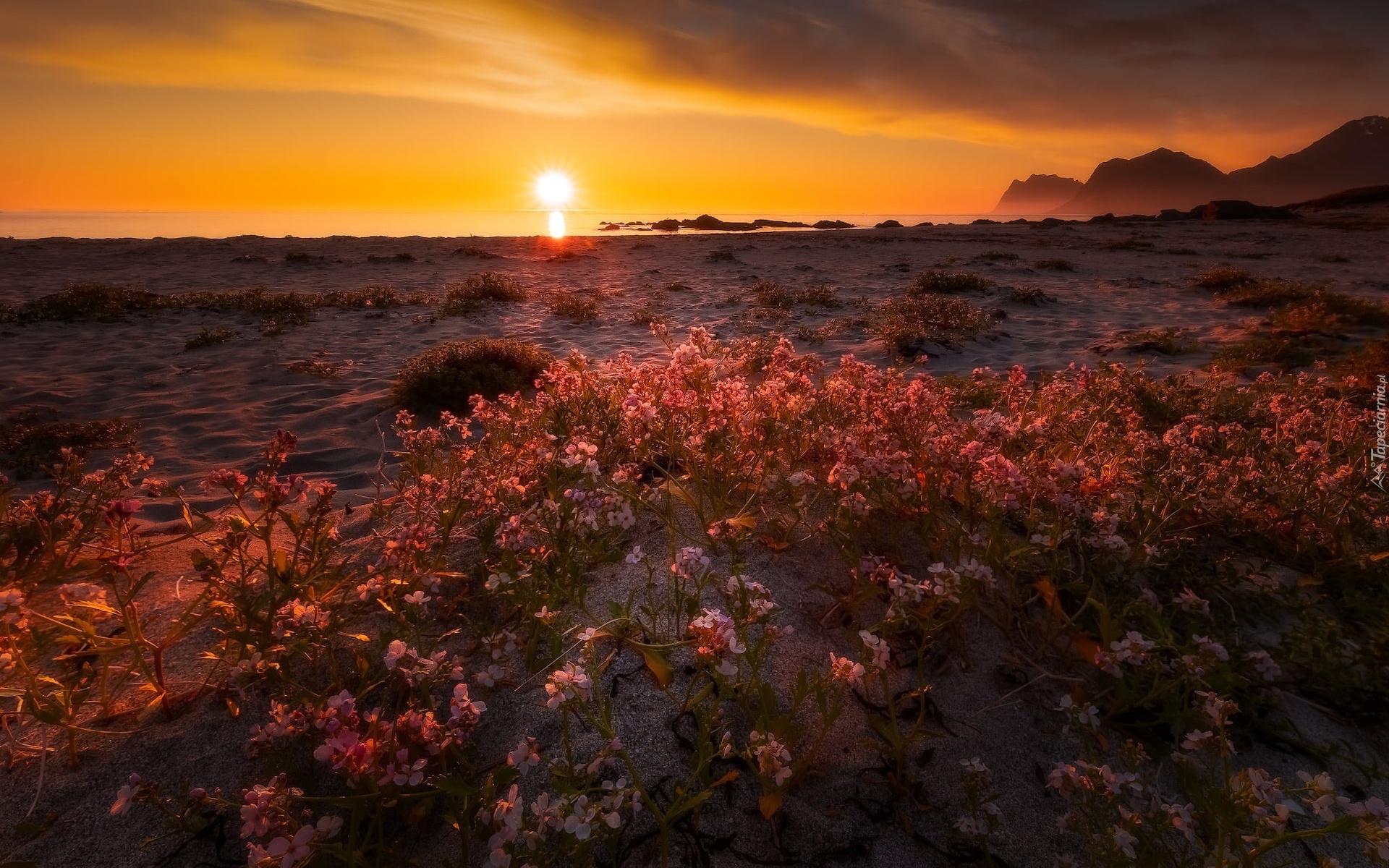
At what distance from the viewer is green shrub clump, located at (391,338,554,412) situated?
7.91m

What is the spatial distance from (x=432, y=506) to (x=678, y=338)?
8.31 meters

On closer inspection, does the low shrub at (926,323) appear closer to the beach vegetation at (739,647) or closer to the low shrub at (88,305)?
the beach vegetation at (739,647)

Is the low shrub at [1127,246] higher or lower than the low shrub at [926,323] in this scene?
higher

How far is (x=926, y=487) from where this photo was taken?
349 cm

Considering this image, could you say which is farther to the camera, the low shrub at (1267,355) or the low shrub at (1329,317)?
the low shrub at (1329,317)

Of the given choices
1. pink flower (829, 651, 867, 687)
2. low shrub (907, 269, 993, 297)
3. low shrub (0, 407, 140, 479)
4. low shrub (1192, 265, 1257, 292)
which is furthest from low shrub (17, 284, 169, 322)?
low shrub (1192, 265, 1257, 292)

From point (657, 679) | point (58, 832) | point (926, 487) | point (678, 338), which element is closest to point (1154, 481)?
point (926, 487)

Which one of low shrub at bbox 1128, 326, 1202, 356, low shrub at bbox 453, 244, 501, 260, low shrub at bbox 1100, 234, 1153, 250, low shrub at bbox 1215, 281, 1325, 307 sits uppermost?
low shrub at bbox 453, 244, 501, 260

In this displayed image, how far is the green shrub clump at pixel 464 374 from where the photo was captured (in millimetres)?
7914

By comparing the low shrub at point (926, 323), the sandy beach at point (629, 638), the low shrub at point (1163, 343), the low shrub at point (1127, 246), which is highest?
the low shrub at point (1127, 246)

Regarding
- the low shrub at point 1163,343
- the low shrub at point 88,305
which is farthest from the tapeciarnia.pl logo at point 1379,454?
the low shrub at point 88,305

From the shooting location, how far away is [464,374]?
8.05 meters

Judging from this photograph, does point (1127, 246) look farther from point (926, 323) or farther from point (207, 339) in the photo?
point (207, 339)

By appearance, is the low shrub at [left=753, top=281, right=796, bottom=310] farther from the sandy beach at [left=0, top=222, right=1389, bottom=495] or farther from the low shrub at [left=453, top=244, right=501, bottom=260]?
the low shrub at [left=453, top=244, right=501, bottom=260]
